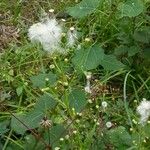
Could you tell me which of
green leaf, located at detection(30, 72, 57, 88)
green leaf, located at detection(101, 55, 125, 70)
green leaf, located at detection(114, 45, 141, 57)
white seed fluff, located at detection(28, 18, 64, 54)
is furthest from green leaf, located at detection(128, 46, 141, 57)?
green leaf, located at detection(30, 72, 57, 88)

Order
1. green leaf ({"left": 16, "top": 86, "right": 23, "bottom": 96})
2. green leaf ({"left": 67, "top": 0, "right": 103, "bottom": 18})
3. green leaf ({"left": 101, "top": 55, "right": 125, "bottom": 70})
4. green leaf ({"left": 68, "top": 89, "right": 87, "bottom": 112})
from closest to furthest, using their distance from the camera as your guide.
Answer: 1. green leaf ({"left": 68, "top": 89, "right": 87, "bottom": 112})
2. green leaf ({"left": 101, "top": 55, "right": 125, "bottom": 70})
3. green leaf ({"left": 67, "top": 0, "right": 103, "bottom": 18})
4. green leaf ({"left": 16, "top": 86, "right": 23, "bottom": 96})

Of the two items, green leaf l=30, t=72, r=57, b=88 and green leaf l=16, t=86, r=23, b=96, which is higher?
green leaf l=30, t=72, r=57, b=88

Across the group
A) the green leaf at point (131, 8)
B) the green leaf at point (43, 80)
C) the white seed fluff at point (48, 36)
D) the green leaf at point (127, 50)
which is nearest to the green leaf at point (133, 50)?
the green leaf at point (127, 50)

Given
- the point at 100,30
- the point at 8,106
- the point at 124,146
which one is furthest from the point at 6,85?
the point at 124,146

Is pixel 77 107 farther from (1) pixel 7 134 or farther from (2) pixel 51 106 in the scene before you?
(1) pixel 7 134

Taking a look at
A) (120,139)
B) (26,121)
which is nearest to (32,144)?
(26,121)

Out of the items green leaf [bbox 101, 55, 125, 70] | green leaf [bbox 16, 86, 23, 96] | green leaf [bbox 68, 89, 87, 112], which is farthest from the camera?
green leaf [bbox 16, 86, 23, 96]

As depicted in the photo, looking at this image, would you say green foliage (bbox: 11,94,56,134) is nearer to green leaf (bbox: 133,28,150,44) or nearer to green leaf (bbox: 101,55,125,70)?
green leaf (bbox: 101,55,125,70)
